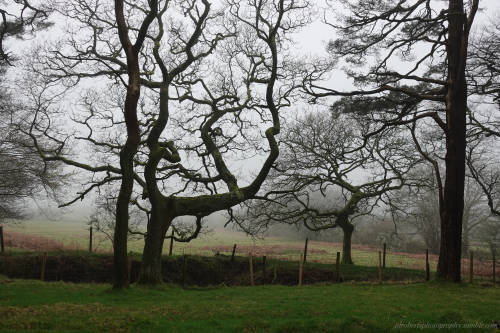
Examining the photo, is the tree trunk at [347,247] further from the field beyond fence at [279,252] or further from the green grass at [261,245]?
the green grass at [261,245]

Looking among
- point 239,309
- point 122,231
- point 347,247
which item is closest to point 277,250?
point 347,247

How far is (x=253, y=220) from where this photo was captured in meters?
25.2

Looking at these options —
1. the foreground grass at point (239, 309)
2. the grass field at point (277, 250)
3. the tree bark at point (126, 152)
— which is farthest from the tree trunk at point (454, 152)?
the tree bark at point (126, 152)

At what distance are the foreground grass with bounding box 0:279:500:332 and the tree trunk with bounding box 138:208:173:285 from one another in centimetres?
76

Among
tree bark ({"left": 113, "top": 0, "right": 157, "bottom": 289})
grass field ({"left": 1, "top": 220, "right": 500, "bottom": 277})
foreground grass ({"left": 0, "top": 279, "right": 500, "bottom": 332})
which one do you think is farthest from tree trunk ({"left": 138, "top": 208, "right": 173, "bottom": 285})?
grass field ({"left": 1, "top": 220, "right": 500, "bottom": 277})

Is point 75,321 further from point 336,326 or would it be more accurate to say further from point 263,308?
point 336,326

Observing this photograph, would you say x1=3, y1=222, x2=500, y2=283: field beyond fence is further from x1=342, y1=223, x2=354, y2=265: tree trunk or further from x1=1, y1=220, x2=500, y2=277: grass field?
x1=342, y1=223, x2=354, y2=265: tree trunk

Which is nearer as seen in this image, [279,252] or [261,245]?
[279,252]

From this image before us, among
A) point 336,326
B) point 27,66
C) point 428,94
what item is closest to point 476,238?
point 428,94

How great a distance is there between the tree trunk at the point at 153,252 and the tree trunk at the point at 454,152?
10.8 m

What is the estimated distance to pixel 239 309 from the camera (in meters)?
9.65

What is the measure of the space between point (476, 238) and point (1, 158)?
42.2 meters

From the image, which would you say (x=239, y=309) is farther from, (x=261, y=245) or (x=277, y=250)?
(x=261, y=245)

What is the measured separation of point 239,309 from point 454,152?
10.5 metres
